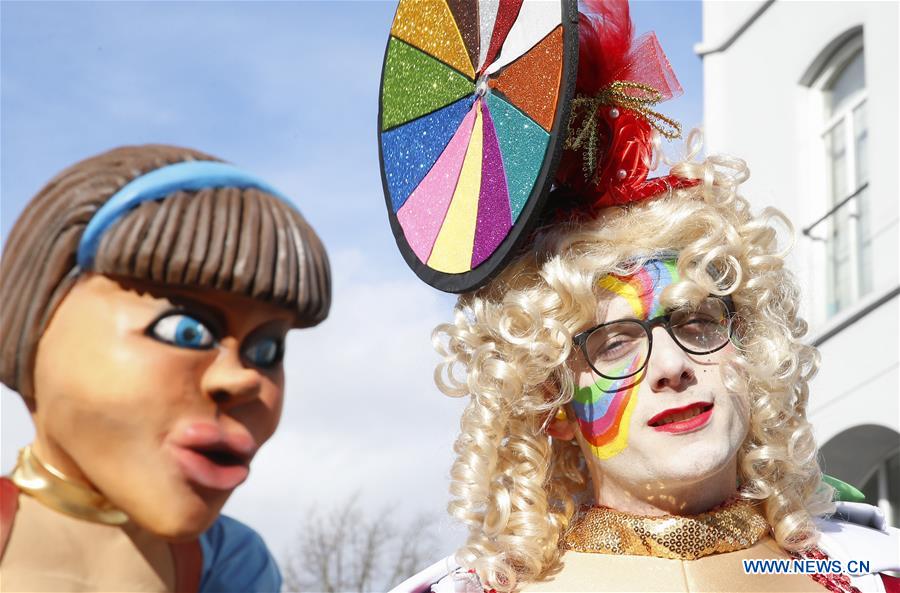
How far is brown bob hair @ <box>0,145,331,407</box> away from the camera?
153cm

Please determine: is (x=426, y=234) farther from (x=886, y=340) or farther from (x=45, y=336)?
(x=886, y=340)

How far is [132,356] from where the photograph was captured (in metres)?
1.53

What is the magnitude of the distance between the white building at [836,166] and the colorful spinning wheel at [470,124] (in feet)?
13.1

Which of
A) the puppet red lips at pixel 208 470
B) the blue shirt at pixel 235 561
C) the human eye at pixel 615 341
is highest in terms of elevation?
the human eye at pixel 615 341

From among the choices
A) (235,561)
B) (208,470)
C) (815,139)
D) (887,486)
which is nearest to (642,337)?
(235,561)

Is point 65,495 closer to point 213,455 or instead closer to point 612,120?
point 213,455

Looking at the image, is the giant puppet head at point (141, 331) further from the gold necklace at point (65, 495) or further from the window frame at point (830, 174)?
the window frame at point (830, 174)

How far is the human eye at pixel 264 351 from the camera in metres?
1.62

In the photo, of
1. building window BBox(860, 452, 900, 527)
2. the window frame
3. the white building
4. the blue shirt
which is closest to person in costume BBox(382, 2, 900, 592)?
the blue shirt

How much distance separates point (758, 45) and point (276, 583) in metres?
8.55

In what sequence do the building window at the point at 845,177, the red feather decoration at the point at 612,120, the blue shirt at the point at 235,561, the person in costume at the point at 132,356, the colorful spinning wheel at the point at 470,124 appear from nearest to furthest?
the person in costume at the point at 132,356, the blue shirt at the point at 235,561, the colorful spinning wheel at the point at 470,124, the red feather decoration at the point at 612,120, the building window at the point at 845,177

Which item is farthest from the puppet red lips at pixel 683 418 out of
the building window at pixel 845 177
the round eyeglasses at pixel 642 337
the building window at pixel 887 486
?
the building window at pixel 845 177

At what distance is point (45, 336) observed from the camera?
154 centimetres

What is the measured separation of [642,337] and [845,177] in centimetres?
600
